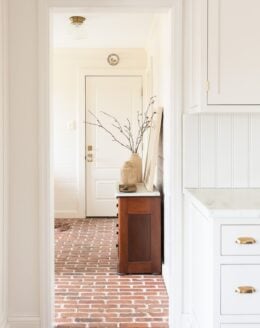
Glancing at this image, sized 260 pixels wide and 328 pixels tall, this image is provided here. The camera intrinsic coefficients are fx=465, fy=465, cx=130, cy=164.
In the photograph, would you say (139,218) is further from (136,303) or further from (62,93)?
(62,93)

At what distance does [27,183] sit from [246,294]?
1495 mm

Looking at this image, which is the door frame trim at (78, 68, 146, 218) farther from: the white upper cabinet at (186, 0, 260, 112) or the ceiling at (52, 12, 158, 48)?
the white upper cabinet at (186, 0, 260, 112)

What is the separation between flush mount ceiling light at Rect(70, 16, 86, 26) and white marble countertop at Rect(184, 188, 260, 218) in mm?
2851

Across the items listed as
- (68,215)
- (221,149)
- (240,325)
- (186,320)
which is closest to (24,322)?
(186,320)

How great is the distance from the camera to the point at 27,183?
2936 mm

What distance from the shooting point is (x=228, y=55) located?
2.49m

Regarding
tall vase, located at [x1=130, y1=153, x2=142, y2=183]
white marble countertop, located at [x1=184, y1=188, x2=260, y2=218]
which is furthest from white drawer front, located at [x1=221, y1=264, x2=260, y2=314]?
tall vase, located at [x1=130, y1=153, x2=142, y2=183]

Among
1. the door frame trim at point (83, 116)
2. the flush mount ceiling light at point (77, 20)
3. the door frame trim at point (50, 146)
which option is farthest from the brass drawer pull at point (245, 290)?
the door frame trim at point (83, 116)

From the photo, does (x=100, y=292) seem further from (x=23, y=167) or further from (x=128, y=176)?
(x=23, y=167)

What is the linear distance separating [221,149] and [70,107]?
14.6 feet

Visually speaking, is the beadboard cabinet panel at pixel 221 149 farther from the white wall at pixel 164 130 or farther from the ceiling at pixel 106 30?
the ceiling at pixel 106 30

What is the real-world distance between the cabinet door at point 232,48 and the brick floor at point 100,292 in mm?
1650

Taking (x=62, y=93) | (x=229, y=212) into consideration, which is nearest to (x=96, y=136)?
(x=62, y=93)

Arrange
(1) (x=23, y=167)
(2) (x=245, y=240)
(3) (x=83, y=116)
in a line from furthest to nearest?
(3) (x=83, y=116) < (1) (x=23, y=167) < (2) (x=245, y=240)
